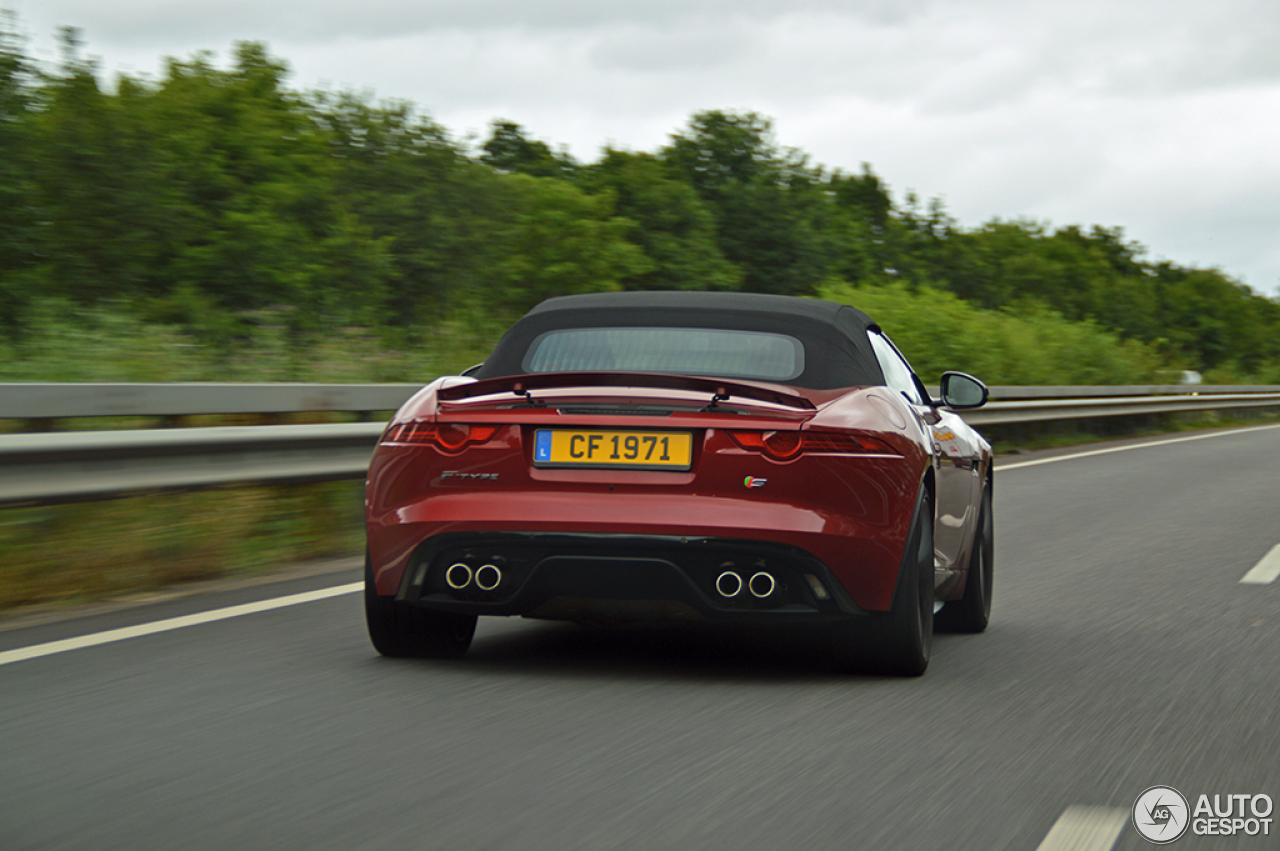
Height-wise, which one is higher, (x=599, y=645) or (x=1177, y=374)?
→ (x=599, y=645)

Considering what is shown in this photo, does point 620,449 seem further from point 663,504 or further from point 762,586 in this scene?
point 762,586

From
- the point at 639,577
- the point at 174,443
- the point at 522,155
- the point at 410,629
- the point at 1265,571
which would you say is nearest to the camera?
the point at 639,577

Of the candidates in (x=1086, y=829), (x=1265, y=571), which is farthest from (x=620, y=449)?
(x=1265, y=571)

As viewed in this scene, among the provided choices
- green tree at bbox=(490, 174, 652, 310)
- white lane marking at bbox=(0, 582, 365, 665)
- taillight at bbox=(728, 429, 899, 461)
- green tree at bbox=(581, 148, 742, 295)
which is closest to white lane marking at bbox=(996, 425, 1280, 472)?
white lane marking at bbox=(0, 582, 365, 665)

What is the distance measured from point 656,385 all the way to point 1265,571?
5.12m

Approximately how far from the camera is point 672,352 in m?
5.39

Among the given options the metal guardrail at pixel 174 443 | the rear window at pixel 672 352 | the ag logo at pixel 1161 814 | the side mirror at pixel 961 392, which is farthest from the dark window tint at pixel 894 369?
the metal guardrail at pixel 174 443

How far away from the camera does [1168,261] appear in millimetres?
116375

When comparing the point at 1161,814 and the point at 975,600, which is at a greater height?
the point at 1161,814

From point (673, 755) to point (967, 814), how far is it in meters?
0.84

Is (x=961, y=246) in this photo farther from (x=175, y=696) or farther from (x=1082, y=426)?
(x=175, y=696)

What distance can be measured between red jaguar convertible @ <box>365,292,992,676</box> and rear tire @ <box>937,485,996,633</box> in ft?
3.84

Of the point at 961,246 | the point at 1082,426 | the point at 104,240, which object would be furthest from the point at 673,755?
the point at 961,246

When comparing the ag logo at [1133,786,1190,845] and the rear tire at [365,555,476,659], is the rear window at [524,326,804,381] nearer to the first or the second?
the rear tire at [365,555,476,659]
